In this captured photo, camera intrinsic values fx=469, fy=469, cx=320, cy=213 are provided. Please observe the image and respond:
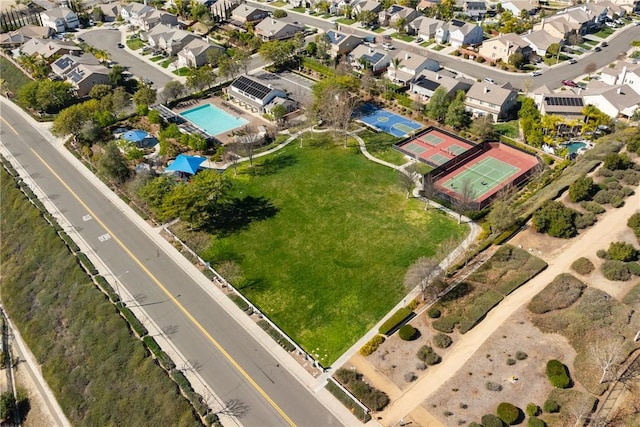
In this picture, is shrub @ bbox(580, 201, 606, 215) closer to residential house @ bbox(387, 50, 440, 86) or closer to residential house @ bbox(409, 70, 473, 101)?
residential house @ bbox(409, 70, 473, 101)

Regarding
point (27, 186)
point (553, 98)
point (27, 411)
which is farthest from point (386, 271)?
point (27, 186)

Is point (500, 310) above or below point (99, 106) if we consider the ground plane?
below

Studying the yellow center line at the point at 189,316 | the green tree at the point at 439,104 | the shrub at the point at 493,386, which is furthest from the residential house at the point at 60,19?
the shrub at the point at 493,386

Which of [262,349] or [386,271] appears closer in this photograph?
[262,349]

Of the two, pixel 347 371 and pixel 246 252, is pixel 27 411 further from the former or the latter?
pixel 347 371

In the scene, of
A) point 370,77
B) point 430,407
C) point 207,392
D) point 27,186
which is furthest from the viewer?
point 370,77

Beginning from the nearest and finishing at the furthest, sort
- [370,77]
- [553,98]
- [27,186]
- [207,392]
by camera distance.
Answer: [207,392], [27,186], [553,98], [370,77]

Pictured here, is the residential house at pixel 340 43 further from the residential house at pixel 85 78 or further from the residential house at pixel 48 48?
the residential house at pixel 48 48

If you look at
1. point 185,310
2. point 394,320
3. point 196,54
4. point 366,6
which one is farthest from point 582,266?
point 366,6
